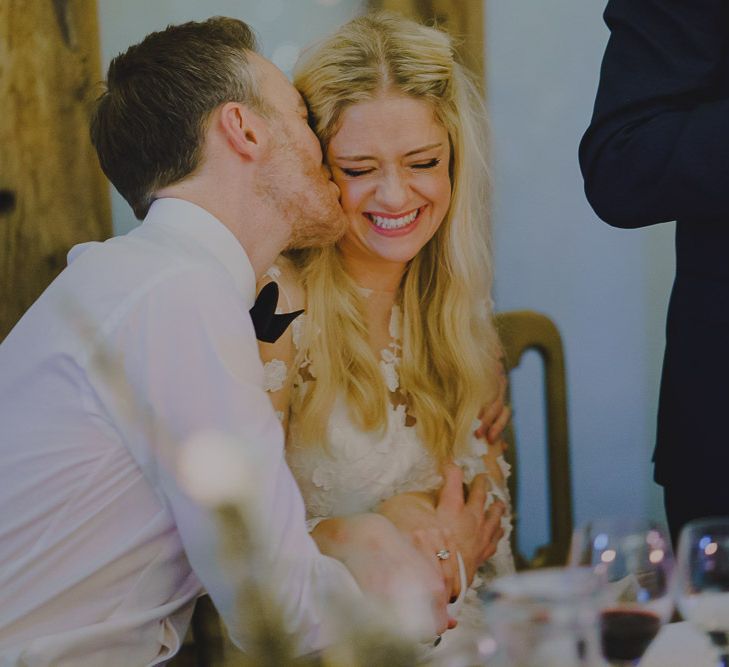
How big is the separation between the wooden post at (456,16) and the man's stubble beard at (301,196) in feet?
2.39

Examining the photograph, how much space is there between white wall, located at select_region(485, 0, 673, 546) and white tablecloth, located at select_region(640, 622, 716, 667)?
1482 mm

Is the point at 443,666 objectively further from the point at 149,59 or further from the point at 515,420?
the point at 515,420

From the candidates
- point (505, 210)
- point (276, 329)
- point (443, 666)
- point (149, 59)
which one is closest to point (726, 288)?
point (276, 329)

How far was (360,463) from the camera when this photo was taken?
5.53 ft

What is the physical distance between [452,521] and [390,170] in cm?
60

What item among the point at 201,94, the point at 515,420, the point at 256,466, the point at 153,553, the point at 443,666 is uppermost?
the point at 201,94

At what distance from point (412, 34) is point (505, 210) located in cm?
84

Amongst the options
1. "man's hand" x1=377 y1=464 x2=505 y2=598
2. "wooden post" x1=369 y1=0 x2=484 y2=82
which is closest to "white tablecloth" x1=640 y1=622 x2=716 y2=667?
"man's hand" x1=377 y1=464 x2=505 y2=598

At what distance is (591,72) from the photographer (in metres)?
2.53

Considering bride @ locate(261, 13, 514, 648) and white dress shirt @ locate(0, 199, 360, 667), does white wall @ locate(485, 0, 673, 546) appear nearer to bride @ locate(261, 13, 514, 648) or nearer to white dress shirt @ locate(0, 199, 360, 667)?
bride @ locate(261, 13, 514, 648)

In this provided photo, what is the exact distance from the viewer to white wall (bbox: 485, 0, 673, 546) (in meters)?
2.45

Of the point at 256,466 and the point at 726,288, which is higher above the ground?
the point at 256,466

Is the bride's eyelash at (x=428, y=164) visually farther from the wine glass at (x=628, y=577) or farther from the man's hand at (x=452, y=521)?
the wine glass at (x=628, y=577)

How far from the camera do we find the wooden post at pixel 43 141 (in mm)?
1776
